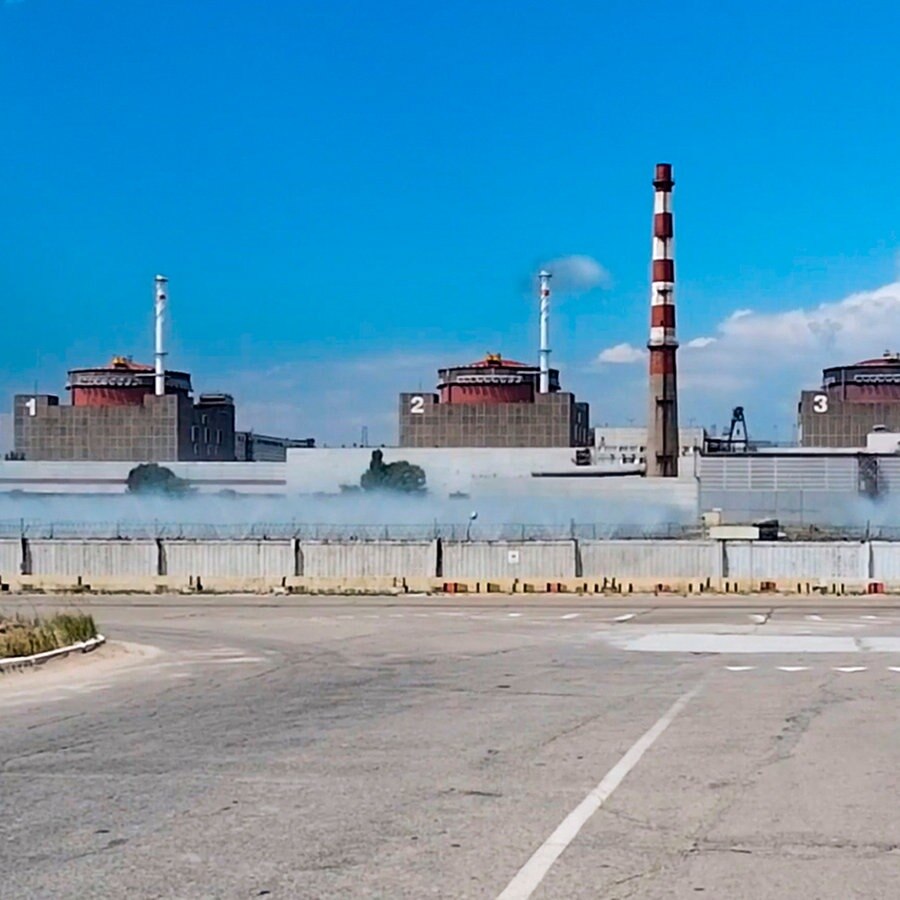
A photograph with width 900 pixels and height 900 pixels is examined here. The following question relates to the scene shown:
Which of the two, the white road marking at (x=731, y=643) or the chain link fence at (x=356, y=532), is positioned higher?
the chain link fence at (x=356, y=532)

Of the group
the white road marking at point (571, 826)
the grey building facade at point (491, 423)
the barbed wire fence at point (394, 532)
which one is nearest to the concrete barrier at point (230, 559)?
the barbed wire fence at point (394, 532)

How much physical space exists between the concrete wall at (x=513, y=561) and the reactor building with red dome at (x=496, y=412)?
76579 millimetres

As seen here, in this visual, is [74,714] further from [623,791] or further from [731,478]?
[731,478]

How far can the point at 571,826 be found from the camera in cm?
920

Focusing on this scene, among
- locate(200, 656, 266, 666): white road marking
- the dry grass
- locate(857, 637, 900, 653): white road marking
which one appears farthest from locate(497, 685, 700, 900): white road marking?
locate(857, 637, 900, 653): white road marking

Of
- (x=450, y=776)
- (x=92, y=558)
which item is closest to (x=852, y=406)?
(x=92, y=558)

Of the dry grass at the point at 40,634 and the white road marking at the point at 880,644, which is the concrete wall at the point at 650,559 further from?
the dry grass at the point at 40,634

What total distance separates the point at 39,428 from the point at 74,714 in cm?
13162

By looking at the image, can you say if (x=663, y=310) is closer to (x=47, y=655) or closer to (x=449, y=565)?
(x=449, y=565)

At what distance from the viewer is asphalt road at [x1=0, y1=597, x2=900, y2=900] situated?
25.8 ft

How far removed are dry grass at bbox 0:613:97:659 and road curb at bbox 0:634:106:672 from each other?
14 cm

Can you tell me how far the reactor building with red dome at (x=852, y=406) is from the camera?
421 feet

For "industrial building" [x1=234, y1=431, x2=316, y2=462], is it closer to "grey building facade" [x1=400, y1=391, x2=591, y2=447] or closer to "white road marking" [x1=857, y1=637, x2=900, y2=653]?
"grey building facade" [x1=400, y1=391, x2=591, y2=447]

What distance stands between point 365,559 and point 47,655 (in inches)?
1478
